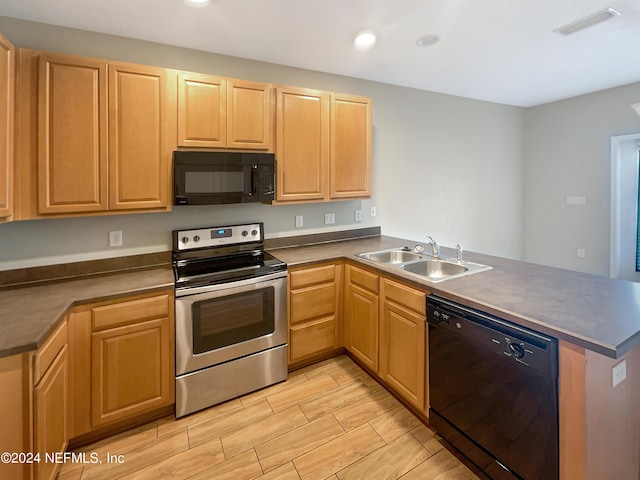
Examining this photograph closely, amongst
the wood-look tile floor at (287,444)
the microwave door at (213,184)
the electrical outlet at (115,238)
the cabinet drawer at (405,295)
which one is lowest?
the wood-look tile floor at (287,444)

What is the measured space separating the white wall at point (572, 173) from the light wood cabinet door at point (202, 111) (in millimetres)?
4329

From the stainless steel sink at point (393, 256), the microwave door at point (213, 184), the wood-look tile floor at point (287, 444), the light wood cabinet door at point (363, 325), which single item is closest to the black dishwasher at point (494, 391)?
the wood-look tile floor at point (287, 444)

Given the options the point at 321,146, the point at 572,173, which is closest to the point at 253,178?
the point at 321,146

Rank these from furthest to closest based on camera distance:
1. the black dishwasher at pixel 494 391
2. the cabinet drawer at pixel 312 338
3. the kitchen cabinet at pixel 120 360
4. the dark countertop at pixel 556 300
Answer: the cabinet drawer at pixel 312 338 → the kitchen cabinet at pixel 120 360 → the black dishwasher at pixel 494 391 → the dark countertop at pixel 556 300

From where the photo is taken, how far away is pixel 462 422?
1.70m

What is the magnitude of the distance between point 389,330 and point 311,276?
28.6 inches

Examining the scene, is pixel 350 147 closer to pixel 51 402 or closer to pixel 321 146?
pixel 321 146

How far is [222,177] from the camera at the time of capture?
7.71 ft

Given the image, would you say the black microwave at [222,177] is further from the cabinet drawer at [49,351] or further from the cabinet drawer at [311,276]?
the cabinet drawer at [49,351]

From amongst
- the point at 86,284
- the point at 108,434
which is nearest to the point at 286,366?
the point at 108,434

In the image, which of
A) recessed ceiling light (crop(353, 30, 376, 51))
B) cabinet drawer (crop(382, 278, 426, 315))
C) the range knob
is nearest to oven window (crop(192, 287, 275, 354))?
cabinet drawer (crop(382, 278, 426, 315))

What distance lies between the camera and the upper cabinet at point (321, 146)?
261 cm

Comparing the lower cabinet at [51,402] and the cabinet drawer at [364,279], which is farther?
the cabinet drawer at [364,279]

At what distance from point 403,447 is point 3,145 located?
2726 millimetres
